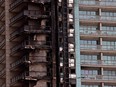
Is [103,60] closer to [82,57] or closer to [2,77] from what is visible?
[82,57]

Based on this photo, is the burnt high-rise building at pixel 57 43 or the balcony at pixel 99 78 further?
the balcony at pixel 99 78

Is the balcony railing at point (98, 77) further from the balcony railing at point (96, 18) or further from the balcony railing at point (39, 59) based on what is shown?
the balcony railing at point (96, 18)

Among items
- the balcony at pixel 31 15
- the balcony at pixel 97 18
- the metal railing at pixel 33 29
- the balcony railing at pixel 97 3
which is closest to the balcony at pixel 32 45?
the metal railing at pixel 33 29

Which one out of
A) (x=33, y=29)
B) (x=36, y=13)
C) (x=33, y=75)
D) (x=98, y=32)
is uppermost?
(x=36, y=13)

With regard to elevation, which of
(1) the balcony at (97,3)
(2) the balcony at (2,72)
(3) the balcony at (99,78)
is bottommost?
(3) the balcony at (99,78)

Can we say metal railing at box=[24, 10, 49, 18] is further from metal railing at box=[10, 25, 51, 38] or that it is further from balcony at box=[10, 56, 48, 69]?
balcony at box=[10, 56, 48, 69]

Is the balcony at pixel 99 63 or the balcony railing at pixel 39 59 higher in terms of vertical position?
the balcony railing at pixel 39 59

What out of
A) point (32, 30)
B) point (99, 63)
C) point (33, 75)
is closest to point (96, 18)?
point (99, 63)

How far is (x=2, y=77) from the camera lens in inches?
5763

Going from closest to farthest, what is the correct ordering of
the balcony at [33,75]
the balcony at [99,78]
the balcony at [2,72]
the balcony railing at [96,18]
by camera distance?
the balcony at [33,75]
the balcony at [99,78]
the balcony at [2,72]
the balcony railing at [96,18]

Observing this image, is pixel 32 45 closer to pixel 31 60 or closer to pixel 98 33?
pixel 31 60

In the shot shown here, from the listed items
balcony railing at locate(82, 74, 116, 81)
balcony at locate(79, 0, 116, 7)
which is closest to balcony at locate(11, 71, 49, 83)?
balcony railing at locate(82, 74, 116, 81)

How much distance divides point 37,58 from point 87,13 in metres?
14.4

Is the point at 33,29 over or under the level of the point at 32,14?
under
